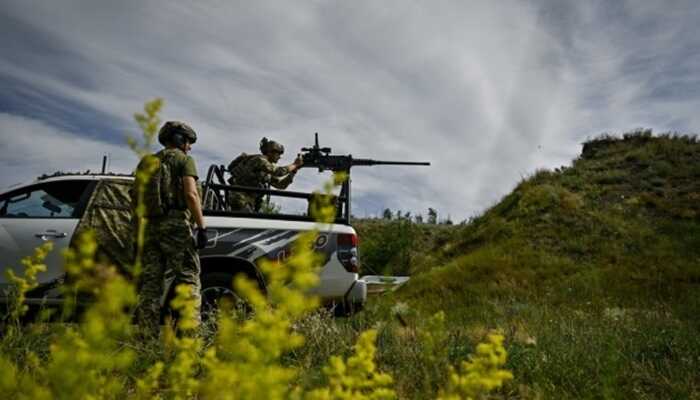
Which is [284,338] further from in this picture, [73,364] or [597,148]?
[597,148]

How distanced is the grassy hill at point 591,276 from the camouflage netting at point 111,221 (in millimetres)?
3110

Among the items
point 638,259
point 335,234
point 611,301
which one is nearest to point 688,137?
point 638,259

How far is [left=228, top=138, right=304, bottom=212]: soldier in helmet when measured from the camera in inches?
214

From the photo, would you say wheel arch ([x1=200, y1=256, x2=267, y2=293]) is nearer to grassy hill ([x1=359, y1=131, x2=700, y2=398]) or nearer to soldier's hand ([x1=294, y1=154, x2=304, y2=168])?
grassy hill ([x1=359, y1=131, x2=700, y2=398])

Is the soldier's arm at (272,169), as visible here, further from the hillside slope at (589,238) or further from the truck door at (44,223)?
the hillside slope at (589,238)

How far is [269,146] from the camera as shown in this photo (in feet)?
18.9

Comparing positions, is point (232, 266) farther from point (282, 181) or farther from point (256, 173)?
point (282, 181)

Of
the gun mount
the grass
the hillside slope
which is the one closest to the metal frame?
the gun mount

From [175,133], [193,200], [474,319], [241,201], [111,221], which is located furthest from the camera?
[474,319]

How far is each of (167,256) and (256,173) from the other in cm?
203

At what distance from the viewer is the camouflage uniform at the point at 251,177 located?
5430 mm

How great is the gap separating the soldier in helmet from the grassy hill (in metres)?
2.52

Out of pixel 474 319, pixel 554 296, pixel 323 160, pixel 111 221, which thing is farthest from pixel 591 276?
pixel 111 221

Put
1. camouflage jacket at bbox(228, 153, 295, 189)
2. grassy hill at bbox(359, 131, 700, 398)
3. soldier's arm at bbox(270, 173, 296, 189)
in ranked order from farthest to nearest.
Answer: soldier's arm at bbox(270, 173, 296, 189) < camouflage jacket at bbox(228, 153, 295, 189) < grassy hill at bbox(359, 131, 700, 398)
